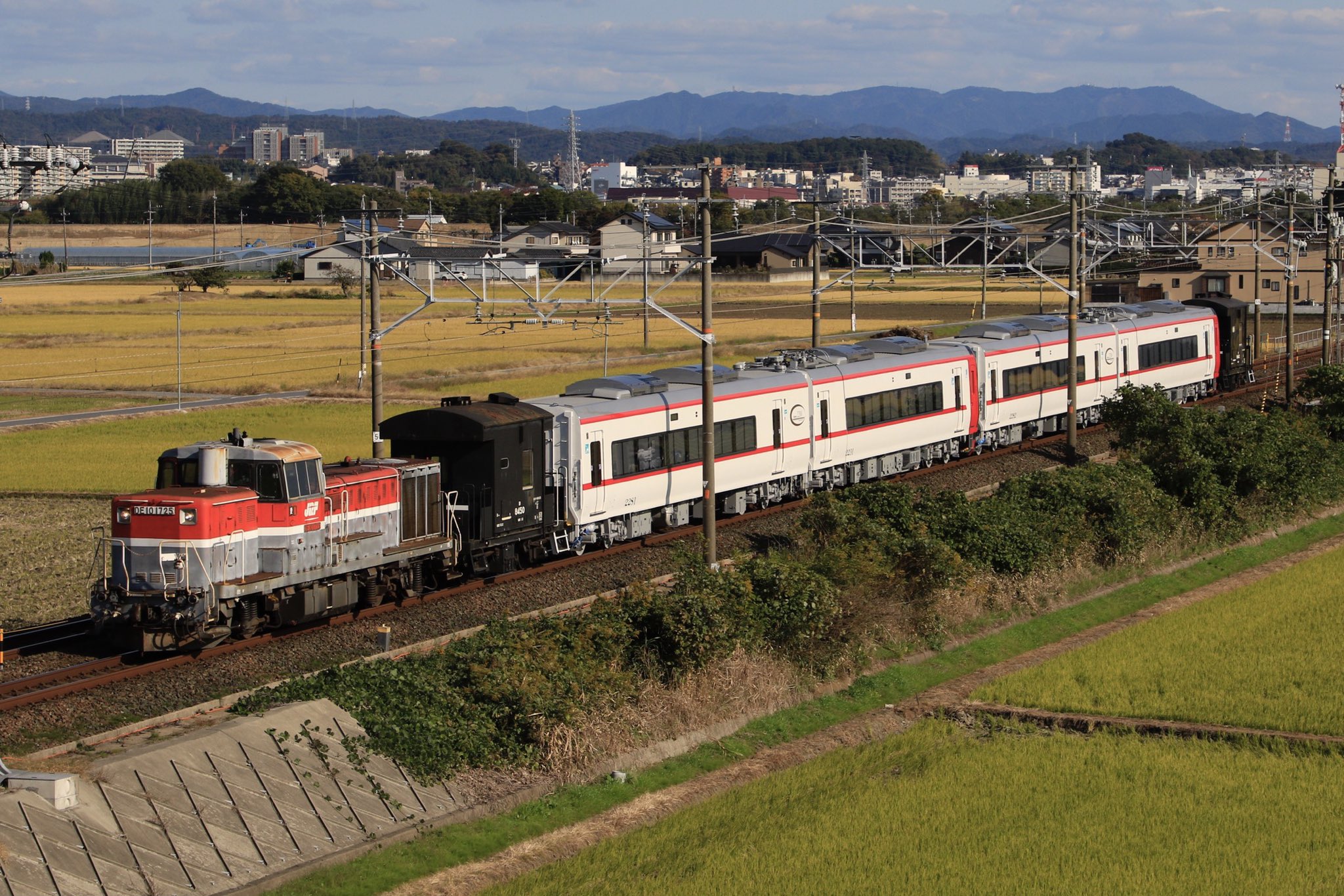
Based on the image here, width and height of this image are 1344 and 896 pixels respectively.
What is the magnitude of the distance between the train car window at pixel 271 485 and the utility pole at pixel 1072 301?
21631 millimetres

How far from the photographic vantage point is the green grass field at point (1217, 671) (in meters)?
19.1

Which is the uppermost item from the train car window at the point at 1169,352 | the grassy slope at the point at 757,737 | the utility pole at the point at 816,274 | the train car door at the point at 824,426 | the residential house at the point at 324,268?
the residential house at the point at 324,268

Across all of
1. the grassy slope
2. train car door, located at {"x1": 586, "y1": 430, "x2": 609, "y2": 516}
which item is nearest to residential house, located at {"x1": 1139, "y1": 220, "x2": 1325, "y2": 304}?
the grassy slope

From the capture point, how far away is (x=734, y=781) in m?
17.1

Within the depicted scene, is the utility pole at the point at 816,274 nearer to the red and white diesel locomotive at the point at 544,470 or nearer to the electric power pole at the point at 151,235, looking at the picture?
the red and white diesel locomotive at the point at 544,470

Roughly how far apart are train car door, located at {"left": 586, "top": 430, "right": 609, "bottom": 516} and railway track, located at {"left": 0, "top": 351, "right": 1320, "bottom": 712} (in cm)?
108

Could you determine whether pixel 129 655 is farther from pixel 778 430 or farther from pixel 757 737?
pixel 778 430

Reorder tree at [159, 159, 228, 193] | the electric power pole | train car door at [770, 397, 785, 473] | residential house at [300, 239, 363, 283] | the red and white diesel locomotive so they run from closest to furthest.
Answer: the red and white diesel locomotive < train car door at [770, 397, 785, 473] < the electric power pole < residential house at [300, 239, 363, 283] < tree at [159, 159, 228, 193]

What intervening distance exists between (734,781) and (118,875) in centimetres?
733

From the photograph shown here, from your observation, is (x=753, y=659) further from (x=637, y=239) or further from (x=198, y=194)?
(x=198, y=194)

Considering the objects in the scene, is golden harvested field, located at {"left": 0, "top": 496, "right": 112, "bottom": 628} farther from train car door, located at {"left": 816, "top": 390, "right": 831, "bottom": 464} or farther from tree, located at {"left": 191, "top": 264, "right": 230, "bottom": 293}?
tree, located at {"left": 191, "top": 264, "right": 230, "bottom": 293}

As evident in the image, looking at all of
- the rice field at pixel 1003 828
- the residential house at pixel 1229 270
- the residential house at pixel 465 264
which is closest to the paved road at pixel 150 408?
the residential house at pixel 465 264

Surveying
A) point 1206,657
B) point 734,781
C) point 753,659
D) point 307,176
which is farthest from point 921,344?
point 307,176

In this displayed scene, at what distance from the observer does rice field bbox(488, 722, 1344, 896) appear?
44.5ft
